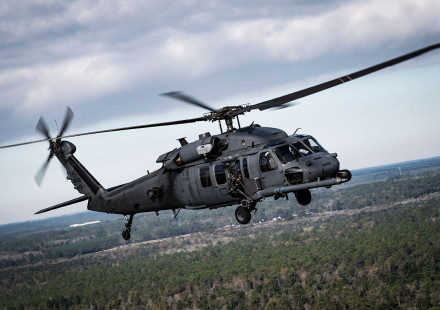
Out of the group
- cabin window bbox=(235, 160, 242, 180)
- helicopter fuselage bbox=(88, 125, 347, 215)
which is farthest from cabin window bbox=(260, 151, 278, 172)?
cabin window bbox=(235, 160, 242, 180)

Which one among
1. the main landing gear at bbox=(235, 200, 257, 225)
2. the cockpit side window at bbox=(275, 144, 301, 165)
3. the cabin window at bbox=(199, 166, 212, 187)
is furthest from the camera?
the cabin window at bbox=(199, 166, 212, 187)

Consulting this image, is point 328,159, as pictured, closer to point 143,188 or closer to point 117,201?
point 143,188

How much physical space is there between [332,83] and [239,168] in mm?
7020

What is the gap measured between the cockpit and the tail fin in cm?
1413

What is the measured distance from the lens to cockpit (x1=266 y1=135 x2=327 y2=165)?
87.6 ft

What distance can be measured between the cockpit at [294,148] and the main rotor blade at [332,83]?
2323mm

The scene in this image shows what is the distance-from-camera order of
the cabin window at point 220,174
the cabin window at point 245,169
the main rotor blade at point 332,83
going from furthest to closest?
the cabin window at point 220,174 → the cabin window at point 245,169 → the main rotor blade at point 332,83

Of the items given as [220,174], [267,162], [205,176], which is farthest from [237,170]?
[205,176]

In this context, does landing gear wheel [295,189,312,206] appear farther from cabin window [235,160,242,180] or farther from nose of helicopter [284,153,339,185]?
cabin window [235,160,242,180]

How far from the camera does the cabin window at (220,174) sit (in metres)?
28.3

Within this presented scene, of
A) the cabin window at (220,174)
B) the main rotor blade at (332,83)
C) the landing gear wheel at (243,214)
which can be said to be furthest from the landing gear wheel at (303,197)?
the main rotor blade at (332,83)

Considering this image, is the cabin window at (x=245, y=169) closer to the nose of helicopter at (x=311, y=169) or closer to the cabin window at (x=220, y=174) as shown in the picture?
the cabin window at (x=220, y=174)

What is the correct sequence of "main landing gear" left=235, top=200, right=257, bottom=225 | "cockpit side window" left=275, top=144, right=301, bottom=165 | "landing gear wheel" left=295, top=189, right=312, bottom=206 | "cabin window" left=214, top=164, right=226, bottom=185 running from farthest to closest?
"cabin window" left=214, top=164, right=226, bottom=185 < "landing gear wheel" left=295, top=189, right=312, bottom=206 < "main landing gear" left=235, top=200, right=257, bottom=225 < "cockpit side window" left=275, top=144, right=301, bottom=165

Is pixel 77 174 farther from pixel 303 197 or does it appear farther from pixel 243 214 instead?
pixel 303 197
